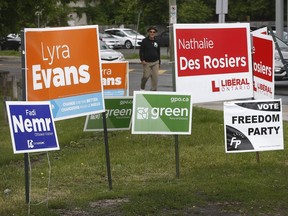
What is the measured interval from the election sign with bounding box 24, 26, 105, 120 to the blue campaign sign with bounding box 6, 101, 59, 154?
1.02 ft

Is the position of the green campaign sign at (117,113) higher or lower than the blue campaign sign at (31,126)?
lower

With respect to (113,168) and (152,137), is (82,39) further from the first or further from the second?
(152,137)

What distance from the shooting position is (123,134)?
12.5 meters

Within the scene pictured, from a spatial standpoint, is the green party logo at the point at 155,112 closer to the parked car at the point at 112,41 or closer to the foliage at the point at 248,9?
the parked car at the point at 112,41

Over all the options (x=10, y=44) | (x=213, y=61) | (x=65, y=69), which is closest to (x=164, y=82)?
(x=213, y=61)

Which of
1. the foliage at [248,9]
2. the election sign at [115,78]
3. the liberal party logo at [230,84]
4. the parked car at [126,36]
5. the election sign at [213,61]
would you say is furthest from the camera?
the foliage at [248,9]

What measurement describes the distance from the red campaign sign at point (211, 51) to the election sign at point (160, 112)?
390 mm

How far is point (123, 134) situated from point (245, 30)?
3950 mm

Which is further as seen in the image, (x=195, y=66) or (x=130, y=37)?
A: (x=130, y=37)

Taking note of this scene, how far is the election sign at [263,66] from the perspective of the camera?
9.49 meters

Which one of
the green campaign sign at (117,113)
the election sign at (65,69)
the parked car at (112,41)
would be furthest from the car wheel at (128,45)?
the election sign at (65,69)

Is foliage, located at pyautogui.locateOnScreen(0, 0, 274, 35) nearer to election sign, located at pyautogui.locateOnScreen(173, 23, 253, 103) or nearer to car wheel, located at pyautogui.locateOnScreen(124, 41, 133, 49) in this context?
car wheel, located at pyautogui.locateOnScreen(124, 41, 133, 49)

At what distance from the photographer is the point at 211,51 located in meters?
8.95

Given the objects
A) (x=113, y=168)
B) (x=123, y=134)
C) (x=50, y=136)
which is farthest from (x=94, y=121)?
(x=50, y=136)
